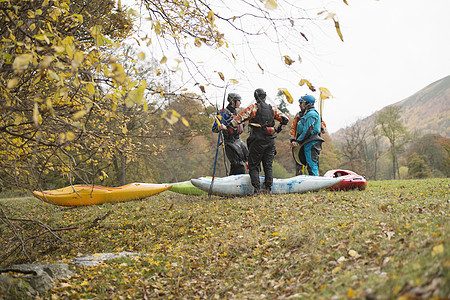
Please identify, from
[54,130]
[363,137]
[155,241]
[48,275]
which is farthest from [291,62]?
[363,137]

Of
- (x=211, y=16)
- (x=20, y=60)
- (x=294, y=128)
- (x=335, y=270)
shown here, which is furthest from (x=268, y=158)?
(x=20, y=60)

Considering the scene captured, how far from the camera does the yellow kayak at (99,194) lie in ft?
31.9

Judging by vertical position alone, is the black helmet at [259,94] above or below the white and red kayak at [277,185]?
above

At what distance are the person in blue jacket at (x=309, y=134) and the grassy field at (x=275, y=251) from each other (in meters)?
2.09

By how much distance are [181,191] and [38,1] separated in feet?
23.9

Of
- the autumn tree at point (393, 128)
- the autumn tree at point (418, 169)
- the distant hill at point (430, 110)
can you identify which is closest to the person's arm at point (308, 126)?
the autumn tree at point (418, 169)

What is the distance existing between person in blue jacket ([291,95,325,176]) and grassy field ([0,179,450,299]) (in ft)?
6.86

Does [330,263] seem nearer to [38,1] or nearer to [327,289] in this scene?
[327,289]

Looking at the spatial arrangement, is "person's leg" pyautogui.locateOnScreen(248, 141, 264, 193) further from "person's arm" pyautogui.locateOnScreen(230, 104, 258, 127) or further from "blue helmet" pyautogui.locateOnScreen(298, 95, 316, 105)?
"blue helmet" pyautogui.locateOnScreen(298, 95, 316, 105)

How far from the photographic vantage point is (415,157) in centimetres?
2872

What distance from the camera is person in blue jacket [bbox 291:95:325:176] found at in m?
9.23

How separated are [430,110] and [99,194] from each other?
75.2 metres

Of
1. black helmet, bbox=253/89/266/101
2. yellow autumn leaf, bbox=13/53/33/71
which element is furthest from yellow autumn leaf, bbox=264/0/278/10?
black helmet, bbox=253/89/266/101

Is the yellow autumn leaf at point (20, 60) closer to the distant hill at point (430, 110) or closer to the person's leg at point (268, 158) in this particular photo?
the person's leg at point (268, 158)
